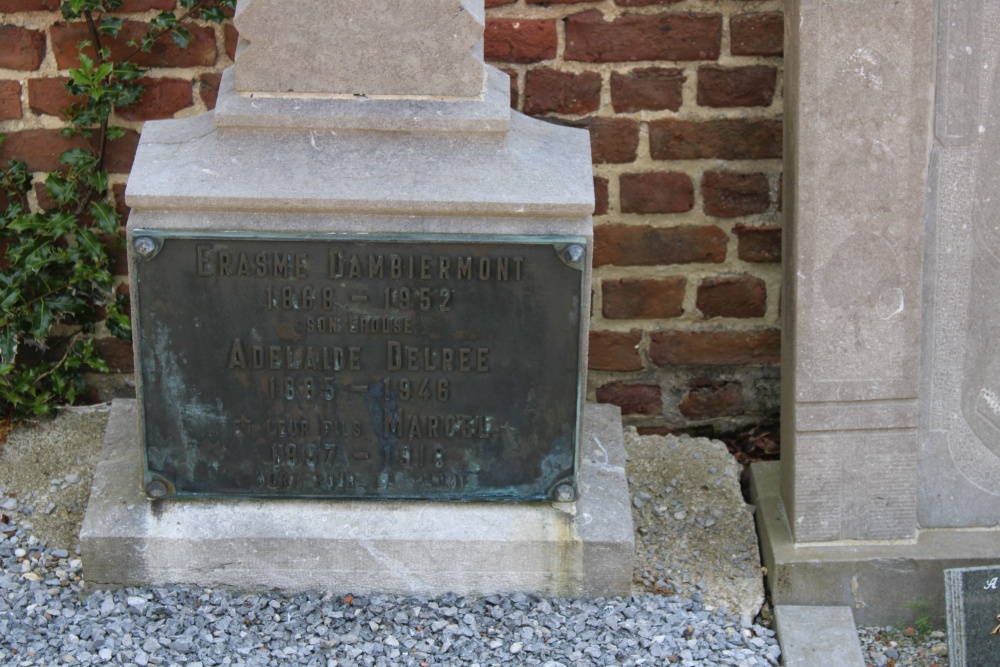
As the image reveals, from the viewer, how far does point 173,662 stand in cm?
235

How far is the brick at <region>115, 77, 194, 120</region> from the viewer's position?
295 cm

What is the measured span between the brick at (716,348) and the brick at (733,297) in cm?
5

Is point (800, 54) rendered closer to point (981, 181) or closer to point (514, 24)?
point (981, 181)

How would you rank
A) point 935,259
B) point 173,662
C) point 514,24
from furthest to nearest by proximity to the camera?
point 514,24, point 935,259, point 173,662

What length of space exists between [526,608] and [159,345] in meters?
0.88

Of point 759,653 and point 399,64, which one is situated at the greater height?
point 399,64

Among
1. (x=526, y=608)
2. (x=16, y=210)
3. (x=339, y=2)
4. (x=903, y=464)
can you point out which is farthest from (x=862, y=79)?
(x=16, y=210)

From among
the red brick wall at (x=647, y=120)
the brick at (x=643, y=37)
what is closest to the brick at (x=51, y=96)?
the red brick wall at (x=647, y=120)

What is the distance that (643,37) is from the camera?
9.52ft

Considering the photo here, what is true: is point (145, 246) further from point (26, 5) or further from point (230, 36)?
point (26, 5)

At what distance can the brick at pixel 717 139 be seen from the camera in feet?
9.63

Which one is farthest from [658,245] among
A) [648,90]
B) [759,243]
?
[648,90]

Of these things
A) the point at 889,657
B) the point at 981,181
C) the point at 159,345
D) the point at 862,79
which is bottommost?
the point at 889,657

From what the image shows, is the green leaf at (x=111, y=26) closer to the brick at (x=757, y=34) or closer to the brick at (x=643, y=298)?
the brick at (x=643, y=298)
